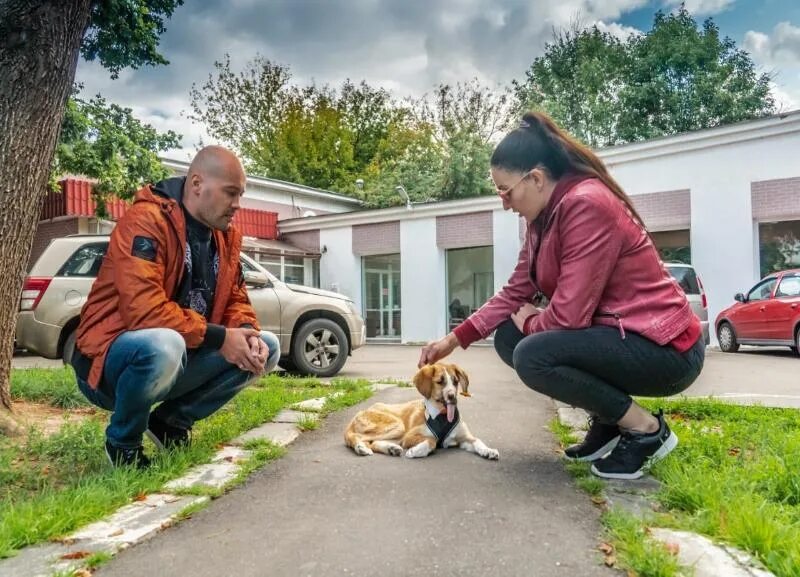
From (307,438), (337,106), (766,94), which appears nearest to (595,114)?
(766,94)

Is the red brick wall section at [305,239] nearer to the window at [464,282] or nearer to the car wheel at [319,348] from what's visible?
the window at [464,282]

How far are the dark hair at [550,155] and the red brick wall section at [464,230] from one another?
17957 millimetres

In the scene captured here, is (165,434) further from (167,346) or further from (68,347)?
(68,347)

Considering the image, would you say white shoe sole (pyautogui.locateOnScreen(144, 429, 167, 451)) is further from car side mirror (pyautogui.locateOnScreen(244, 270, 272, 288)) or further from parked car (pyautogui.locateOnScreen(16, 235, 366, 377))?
car side mirror (pyautogui.locateOnScreen(244, 270, 272, 288))

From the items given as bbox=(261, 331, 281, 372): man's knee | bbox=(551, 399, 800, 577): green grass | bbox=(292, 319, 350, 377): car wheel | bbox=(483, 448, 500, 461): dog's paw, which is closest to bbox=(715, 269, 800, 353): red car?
bbox=(292, 319, 350, 377): car wheel

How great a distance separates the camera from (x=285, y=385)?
7.34 metres

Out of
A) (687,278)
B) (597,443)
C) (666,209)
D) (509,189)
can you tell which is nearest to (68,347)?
(509,189)

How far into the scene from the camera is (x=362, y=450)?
152 inches

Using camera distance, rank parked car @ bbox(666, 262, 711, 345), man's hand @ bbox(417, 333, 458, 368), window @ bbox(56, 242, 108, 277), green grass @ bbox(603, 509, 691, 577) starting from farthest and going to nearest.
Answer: parked car @ bbox(666, 262, 711, 345)
window @ bbox(56, 242, 108, 277)
man's hand @ bbox(417, 333, 458, 368)
green grass @ bbox(603, 509, 691, 577)

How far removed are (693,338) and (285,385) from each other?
507 cm

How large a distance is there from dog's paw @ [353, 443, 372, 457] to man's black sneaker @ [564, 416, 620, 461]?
118 cm

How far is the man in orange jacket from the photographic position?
122 inches

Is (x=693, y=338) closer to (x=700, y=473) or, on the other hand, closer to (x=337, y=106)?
(x=700, y=473)

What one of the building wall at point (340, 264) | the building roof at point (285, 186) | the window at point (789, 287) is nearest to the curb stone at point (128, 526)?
the window at point (789, 287)
